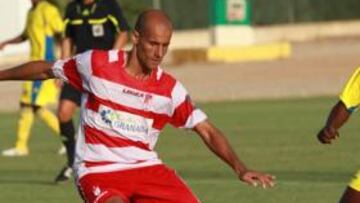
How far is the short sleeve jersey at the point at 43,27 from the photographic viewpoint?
726 inches

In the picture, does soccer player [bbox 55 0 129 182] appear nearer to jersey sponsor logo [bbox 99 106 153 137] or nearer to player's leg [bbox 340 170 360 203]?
jersey sponsor logo [bbox 99 106 153 137]

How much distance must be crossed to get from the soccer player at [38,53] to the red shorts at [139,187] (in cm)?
927

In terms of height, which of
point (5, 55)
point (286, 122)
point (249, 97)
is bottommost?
point (5, 55)

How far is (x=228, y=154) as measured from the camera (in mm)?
8875

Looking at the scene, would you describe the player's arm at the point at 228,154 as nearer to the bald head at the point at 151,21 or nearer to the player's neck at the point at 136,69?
the player's neck at the point at 136,69

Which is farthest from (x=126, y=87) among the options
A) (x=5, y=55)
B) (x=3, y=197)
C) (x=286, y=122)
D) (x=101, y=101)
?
(x=5, y=55)

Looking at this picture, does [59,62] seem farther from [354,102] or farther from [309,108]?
[309,108]

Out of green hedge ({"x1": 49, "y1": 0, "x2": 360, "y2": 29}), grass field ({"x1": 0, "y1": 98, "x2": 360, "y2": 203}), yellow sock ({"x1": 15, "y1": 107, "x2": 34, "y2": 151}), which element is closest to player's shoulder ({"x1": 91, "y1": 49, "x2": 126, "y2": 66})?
grass field ({"x1": 0, "y1": 98, "x2": 360, "y2": 203})

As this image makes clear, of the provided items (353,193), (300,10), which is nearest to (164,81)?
(353,193)

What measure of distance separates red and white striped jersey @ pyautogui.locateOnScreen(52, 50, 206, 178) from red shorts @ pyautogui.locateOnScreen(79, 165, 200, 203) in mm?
54

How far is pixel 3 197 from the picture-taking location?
13.9 m

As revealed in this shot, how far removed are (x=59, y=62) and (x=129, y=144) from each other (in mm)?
815

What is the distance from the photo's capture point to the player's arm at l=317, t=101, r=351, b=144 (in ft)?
29.9

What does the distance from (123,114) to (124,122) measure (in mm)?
51
